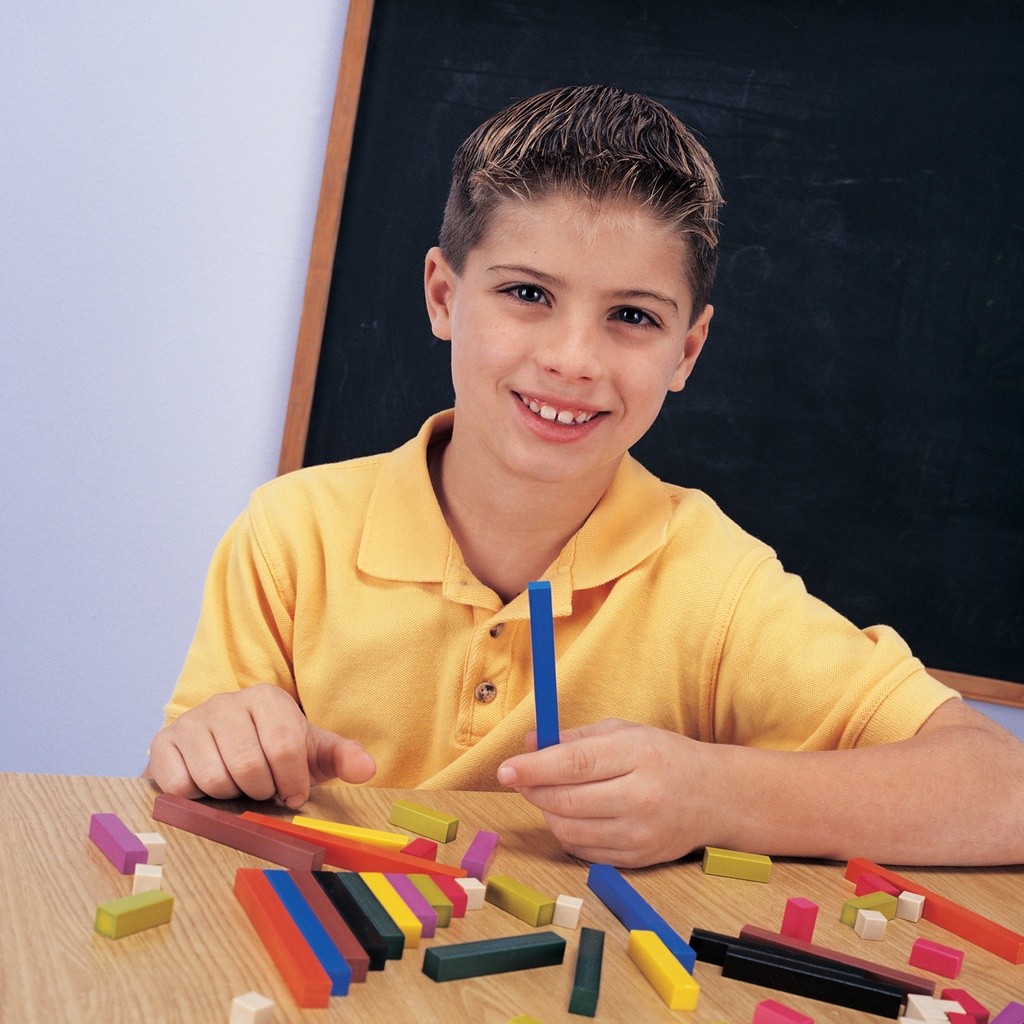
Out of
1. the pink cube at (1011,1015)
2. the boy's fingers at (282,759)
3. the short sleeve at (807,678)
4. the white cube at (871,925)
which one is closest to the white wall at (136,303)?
the short sleeve at (807,678)

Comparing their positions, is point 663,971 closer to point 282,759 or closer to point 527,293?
point 282,759

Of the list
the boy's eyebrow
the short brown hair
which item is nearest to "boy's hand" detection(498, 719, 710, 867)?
the boy's eyebrow

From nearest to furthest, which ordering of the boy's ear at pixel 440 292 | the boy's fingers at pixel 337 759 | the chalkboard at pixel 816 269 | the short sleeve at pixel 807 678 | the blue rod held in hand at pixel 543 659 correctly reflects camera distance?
the blue rod held in hand at pixel 543 659
the boy's fingers at pixel 337 759
the short sleeve at pixel 807 678
the boy's ear at pixel 440 292
the chalkboard at pixel 816 269

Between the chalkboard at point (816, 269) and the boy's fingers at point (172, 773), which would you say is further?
the chalkboard at point (816, 269)

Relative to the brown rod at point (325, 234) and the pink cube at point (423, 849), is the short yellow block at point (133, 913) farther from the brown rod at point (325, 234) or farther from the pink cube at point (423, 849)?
the brown rod at point (325, 234)

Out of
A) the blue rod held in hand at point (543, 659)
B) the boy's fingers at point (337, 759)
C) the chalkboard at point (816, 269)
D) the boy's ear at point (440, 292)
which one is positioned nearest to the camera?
the blue rod held in hand at point (543, 659)

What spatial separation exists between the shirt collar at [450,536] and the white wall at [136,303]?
809 mm

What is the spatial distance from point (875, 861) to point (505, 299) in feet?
1.99

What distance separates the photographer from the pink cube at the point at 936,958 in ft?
2.15

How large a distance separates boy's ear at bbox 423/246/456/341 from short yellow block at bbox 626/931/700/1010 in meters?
0.75

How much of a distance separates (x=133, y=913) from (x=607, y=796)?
1.06 ft

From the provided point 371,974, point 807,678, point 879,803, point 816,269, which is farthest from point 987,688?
point 371,974

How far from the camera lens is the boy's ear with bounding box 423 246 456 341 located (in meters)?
1.20

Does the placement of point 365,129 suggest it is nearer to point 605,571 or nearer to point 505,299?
point 505,299
